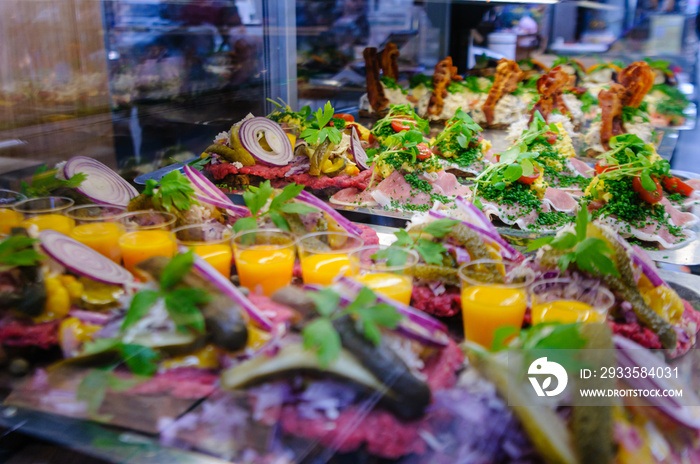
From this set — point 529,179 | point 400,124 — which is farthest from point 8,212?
point 400,124

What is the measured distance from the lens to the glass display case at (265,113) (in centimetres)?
79

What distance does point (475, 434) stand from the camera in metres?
0.75

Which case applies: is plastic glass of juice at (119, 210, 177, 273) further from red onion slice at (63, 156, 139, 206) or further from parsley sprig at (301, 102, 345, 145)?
parsley sprig at (301, 102, 345, 145)

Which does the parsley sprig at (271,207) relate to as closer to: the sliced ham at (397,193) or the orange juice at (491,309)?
the orange juice at (491,309)

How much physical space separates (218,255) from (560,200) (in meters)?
1.63

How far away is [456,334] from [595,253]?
1.04 ft

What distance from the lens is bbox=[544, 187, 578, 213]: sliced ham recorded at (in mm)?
2283

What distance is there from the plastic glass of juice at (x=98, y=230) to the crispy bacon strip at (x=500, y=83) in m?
3.18

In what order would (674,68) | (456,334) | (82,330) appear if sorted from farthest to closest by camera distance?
1. (674,68)
2. (456,334)
3. (82,330)

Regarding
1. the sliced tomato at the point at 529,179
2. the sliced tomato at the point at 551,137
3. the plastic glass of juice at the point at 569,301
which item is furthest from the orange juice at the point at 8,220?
the sliced tomato at the point at 551,137

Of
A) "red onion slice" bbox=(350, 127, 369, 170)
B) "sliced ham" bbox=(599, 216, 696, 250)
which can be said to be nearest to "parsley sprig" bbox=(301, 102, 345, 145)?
"red onion slice" bbox=(350, 127, 369, 170)

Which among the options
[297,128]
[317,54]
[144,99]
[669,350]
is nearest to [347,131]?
[297,128]

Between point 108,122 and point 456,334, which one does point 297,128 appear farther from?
point 456,334

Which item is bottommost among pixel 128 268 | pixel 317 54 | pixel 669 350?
pixel 669 350
